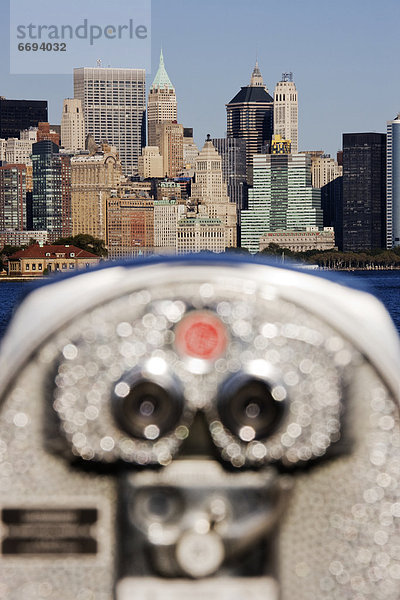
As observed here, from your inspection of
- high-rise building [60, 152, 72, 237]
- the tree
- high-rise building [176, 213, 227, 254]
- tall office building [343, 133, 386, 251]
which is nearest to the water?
the tree

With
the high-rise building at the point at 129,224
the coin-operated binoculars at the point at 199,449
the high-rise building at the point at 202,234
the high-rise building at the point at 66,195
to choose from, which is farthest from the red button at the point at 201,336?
the high-rise building at the point at 66,195

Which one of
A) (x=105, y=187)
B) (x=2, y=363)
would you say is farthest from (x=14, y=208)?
(x=2, y=363)

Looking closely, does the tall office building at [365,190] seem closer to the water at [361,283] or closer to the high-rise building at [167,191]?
the high-rise building at [167,191]

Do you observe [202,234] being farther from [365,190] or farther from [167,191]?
[365,190]

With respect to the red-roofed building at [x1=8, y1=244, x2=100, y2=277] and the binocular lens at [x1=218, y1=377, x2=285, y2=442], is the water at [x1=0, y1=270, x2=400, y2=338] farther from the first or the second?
the red-roofed building at [x1=8, y1=244, x2=100, y2=277]

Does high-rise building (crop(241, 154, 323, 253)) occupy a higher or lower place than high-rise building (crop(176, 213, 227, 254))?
higher

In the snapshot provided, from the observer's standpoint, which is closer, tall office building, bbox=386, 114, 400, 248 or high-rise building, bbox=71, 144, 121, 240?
high-rise building, bbox=71, 144, 121, 240

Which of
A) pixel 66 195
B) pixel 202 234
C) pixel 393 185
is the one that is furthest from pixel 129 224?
pixel 393 185
